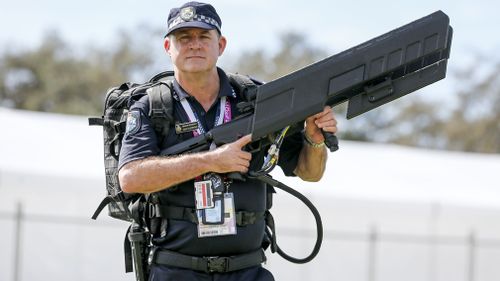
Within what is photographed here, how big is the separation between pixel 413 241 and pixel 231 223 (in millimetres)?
7569

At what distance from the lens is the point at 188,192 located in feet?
14.1

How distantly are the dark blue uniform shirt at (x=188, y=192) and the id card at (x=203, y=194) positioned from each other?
0.06 m

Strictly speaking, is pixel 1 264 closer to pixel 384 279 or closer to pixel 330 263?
pixel 330 263

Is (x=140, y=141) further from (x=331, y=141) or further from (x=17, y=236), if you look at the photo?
(x=17, y=236)

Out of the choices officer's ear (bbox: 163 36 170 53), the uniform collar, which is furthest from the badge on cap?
the uniform collar

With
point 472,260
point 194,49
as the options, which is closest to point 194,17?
point 194,49

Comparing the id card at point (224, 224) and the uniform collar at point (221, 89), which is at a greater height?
the uniform collar at point (221, 89)

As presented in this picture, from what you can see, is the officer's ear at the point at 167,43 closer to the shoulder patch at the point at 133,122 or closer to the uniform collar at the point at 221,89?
the uniform collar at the point at 221,89

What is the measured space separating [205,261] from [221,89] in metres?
0.84

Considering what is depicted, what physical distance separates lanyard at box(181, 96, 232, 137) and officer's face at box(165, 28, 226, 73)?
0.17 meters

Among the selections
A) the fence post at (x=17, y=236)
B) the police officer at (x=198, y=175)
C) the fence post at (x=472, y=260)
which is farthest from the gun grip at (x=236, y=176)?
the fence post at (x=472, y=260)

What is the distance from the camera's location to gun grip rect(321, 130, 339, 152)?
4242 mm

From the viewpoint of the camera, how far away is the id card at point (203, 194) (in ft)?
13.8

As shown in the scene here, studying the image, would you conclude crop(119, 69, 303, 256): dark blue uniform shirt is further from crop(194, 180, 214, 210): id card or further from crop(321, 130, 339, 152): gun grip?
crop(321, 130, 339, 152): gun grip
